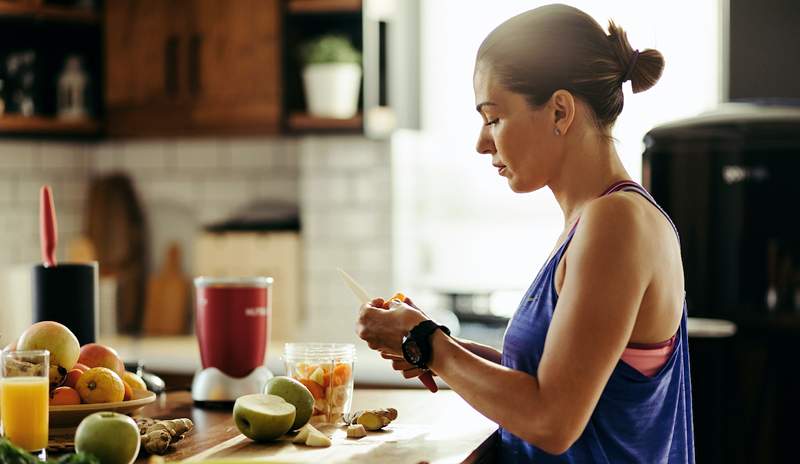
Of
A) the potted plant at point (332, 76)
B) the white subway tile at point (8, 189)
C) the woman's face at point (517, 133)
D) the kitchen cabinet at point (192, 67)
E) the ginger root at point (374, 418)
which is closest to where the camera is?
the woman's face at point (517, 133)

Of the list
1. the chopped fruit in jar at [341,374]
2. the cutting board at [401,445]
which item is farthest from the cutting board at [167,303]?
the chopped fruit in jar at [341,374]

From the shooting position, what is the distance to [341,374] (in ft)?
6.43

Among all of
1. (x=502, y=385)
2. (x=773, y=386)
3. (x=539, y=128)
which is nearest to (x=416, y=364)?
(x=502, y=385)

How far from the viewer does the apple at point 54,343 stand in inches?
71.4

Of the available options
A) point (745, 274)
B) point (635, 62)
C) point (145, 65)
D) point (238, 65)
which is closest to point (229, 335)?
point (635, 62)

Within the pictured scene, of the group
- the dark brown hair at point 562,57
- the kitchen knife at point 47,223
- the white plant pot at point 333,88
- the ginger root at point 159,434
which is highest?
the white plant pot at point 333,88

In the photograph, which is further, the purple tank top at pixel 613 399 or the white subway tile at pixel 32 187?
the white subway tile at pixel 32 187

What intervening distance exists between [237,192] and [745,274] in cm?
220

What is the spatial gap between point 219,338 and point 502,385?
0.79 metres

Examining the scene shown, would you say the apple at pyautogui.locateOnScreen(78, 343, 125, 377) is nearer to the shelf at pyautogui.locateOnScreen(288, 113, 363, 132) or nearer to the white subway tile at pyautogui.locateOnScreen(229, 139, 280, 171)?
the shelf at pyautogui.locateOnScreen(288, 113, 363, 132)

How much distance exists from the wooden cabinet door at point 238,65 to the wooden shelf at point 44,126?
46cm

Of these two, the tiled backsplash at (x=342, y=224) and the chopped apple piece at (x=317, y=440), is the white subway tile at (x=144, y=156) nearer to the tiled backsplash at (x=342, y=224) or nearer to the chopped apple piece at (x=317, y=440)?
the tiled backsplash at (x=342, y=224)

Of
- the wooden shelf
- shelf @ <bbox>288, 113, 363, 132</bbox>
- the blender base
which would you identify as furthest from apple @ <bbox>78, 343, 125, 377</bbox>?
the wooden shelf

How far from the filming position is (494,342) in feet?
12.6
